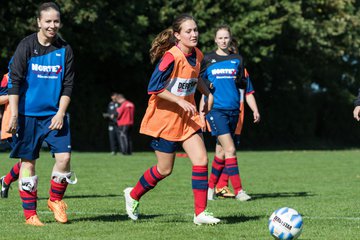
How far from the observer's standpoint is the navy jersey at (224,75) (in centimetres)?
1194

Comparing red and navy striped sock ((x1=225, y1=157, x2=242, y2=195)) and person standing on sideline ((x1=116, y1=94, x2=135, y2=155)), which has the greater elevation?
red and navy striped sock ((x1=225, y1=157, x2=242, y2=195))

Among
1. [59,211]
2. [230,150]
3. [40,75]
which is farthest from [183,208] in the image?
[40,75]

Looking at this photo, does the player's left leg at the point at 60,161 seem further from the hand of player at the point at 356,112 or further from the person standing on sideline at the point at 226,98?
the person standing on sideline at the point at 226,98

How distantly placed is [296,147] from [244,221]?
35.9m

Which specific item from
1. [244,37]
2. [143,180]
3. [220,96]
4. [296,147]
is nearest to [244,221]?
[143,180]

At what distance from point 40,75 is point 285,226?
2801 mm

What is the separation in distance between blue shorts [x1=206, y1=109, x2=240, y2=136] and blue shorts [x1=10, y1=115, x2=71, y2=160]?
3806 mm

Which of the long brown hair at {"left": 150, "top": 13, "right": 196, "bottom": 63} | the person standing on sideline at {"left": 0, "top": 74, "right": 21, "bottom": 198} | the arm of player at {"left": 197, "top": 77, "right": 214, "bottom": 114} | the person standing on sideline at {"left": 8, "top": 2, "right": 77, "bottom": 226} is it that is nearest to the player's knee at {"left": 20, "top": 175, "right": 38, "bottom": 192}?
the person standing on sideline at {"left": 8, "top": 2, "right": 77, "bottom": 226}

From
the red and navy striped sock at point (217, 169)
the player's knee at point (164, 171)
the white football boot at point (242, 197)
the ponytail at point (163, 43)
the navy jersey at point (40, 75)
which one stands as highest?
the ponytail at point (163, 43)

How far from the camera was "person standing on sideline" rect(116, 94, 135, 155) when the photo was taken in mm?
30155

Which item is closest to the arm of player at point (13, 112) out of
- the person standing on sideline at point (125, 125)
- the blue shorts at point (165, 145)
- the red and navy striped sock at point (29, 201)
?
the red and navy striped sock at point (29, 201)

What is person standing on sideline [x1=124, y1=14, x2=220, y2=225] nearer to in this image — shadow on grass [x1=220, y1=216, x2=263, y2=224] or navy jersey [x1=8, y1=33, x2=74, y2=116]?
shadow on grass [x1=220, y1=216, x2=263, y2=224]

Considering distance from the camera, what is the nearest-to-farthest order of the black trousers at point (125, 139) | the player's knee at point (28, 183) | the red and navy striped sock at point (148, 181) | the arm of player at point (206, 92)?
the player's knee at point (28, 183)
the red and navy striped sock at point (148, 181)
the arm of player at point (206, 92)
the black trousers at point (125, 139)

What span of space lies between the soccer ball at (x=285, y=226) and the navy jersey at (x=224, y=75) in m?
4.57
